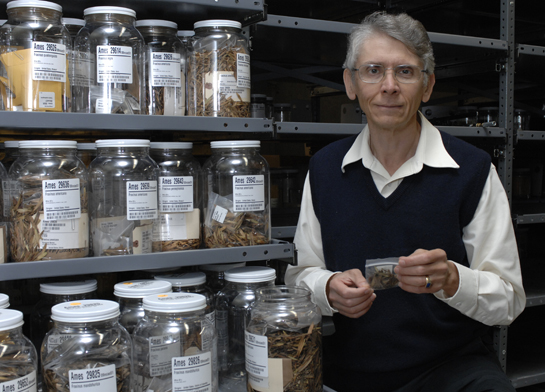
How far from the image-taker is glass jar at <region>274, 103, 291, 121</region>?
2.41 m

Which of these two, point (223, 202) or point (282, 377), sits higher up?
point (223, 202)

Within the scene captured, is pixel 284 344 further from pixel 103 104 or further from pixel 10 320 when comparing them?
pixel 103 104

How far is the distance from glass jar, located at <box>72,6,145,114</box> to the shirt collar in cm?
67

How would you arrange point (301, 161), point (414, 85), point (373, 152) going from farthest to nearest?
point (301, 161)
point (373, 152)
point (414, 85)

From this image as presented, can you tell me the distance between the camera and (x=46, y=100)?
1.13 metres

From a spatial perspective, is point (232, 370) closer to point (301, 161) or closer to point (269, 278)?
point (269, 278)

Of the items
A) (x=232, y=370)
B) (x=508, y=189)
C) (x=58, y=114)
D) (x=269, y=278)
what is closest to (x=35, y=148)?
(x=58, y=114)

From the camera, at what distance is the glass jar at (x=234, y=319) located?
1352 mm

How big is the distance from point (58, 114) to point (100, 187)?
0.65 feet

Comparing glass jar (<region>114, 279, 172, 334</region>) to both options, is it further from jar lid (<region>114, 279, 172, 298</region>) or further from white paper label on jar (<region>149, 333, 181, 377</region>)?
white paper label on jar (<region>149, 333, 181, 377</region>)

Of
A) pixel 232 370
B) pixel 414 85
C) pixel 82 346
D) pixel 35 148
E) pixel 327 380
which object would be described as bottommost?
pixel 327 380

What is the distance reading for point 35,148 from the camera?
114cm

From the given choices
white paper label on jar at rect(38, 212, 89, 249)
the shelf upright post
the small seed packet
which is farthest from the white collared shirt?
the shelf upright post

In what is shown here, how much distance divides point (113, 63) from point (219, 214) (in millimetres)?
441
